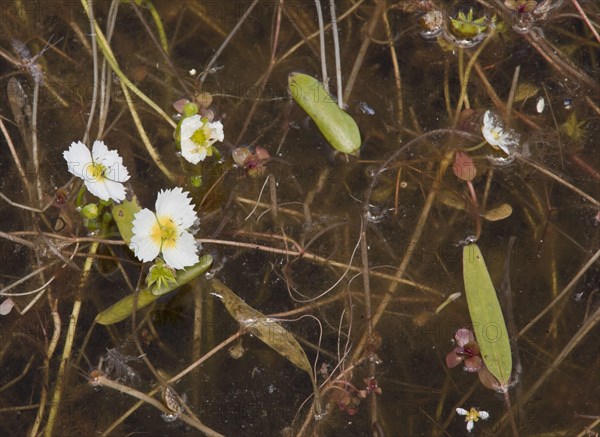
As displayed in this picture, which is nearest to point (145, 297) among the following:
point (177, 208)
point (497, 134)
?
point (177, 208)

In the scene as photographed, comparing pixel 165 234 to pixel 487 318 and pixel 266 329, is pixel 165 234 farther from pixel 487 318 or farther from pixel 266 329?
pixel 487 318

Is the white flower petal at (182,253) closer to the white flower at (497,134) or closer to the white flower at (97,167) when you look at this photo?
the white flower at (97,167)

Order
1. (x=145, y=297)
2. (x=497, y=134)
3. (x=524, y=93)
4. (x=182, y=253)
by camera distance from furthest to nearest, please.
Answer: (x=524, y=93) < (x=497, y=134) < (x=145, y=297) < (x=182, y=253)

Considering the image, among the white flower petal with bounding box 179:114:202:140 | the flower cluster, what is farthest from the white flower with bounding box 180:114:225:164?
the flower cluster

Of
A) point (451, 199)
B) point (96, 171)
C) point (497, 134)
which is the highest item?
point (96, 171)

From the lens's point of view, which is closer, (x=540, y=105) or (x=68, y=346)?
(x=68, y=346)

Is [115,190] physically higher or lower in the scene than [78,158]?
lower

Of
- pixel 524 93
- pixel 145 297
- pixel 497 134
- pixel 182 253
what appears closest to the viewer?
pixel 182 253

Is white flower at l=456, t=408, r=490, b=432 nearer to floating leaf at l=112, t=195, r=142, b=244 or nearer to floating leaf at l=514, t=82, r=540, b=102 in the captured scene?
floating leaf at l=514, t=82, r=540, b=102
